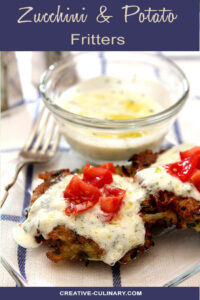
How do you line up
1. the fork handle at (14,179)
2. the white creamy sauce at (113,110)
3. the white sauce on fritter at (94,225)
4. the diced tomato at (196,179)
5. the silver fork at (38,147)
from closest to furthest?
the white sauce on fritter at (94,225), the diced tomato at (196,179), the fork handle at (14,179), the white creamy sauce at (113,110), the silver fork at (38,147)

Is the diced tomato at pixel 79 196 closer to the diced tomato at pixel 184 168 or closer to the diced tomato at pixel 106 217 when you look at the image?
the diced tomato at pixel 106 217

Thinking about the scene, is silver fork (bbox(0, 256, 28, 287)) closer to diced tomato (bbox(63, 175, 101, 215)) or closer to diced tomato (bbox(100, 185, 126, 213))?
diced tomato (bbox(63, 175, 101, 215))

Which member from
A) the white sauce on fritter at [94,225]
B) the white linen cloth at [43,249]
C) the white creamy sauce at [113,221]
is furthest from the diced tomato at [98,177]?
the white linen cloth at [43,249]

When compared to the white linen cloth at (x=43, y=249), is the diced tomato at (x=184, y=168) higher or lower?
higher

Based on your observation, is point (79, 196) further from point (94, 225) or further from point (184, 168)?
point (184, 168)

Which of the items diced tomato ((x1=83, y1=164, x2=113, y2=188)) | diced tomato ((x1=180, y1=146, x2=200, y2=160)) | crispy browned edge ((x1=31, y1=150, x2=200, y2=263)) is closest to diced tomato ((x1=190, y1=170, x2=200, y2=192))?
crispy browned edge ((x1=31, y1=150, x2=200, y2=263))

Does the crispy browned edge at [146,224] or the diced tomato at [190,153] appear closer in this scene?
the crispy browned edge at [146,224]
